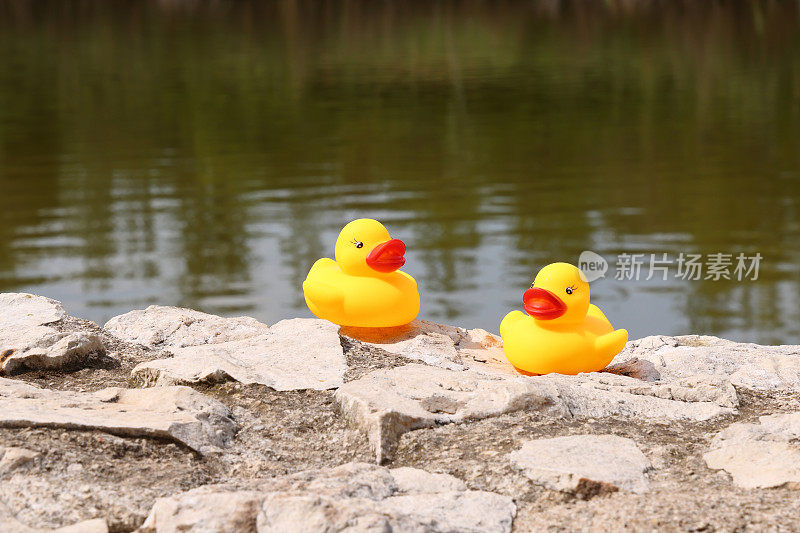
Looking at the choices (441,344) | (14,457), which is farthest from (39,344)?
(441,344)

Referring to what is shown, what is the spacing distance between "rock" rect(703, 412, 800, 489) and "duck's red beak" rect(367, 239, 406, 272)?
1.75 meters

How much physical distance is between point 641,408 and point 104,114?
13.1 m

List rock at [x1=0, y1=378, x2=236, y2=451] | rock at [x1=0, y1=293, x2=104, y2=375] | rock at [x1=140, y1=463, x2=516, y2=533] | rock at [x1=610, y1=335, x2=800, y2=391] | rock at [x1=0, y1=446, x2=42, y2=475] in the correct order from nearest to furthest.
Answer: rock at [x1=140, y1=463, x2=516, y2=533] < rock at [x1=0, y1=446, x2=42, y2=475] < rock at [x1=0, y1=378, x2=236, y2=451] < rock at [x1=0, y1=293, x2=104, y2=375] < rock at [x1=610, y1=335, x2=800, y2=391]

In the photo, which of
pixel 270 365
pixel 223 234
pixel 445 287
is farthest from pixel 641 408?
pixel 223 234

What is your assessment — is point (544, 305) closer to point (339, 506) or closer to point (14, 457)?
Result: point (339, 506)

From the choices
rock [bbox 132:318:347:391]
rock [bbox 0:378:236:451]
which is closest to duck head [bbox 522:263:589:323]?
rock [bbox 132:318:347:391]

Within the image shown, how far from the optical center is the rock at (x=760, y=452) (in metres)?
2.53

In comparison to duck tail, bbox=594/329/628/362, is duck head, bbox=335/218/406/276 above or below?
above

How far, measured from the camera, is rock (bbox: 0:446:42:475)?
239cm

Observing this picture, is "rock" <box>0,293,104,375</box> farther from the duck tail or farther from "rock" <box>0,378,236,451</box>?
the duck tail

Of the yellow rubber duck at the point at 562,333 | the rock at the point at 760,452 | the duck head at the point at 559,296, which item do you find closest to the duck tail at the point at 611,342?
the yellow rubber duck at the point at 562,333

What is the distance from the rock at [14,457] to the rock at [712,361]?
7.83 feet

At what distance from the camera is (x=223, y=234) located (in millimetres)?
7762

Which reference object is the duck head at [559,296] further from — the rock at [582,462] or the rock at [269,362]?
the rock at [582,462]
